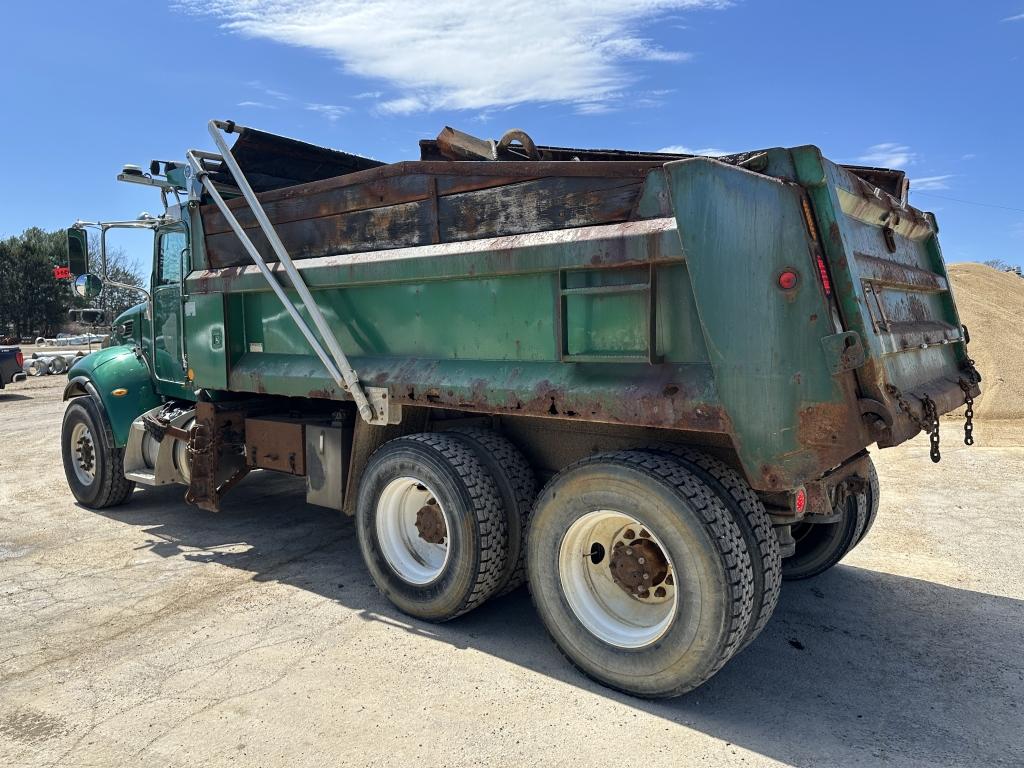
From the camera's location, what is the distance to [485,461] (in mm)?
4188

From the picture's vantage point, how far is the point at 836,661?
12.5 feet

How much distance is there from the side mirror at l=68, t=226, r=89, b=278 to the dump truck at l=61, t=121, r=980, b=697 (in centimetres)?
154

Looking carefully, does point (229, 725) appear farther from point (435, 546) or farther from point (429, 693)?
A: point (435, 546)

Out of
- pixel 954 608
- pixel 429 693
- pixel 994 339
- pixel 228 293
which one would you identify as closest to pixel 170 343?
pixel 228 293

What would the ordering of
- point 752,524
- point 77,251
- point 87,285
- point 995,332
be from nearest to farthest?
point 752,524, point 77,251, point 87,285, point 995,332

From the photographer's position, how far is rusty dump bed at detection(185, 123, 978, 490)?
3.13 meters

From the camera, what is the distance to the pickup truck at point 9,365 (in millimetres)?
18312

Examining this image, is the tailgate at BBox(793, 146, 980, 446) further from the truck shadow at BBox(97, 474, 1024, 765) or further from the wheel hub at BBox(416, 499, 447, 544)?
the wheel hub at BBox(416, 499, 447, 544)

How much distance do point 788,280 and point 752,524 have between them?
1.09 m

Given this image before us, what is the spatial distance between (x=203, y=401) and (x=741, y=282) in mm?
4536

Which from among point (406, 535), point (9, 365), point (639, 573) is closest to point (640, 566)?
point (639, 573)

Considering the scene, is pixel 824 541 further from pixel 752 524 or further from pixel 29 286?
pixel 29 286

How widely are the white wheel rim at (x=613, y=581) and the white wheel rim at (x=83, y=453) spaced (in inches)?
218

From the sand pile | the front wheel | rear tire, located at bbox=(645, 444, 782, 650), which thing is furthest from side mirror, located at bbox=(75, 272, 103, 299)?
the sand pile
